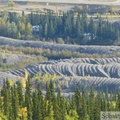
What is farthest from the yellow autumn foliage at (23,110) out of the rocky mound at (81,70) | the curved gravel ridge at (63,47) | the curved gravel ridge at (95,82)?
the curved gravel ridge at (63,47)

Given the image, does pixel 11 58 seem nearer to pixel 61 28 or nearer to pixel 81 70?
pixel 81 70

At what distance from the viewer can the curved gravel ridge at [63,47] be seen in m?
85.6

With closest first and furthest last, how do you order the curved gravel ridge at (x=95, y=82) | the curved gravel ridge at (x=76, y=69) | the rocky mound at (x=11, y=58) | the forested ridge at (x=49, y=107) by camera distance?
the forested ridge at (x=49, y=107)
the curved gravel ridge at (x=95, y=82)
the curved gravel ridge at (x=76, y=69)
the rocky mound at (x=11, y=58)

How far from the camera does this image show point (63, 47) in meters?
87.6

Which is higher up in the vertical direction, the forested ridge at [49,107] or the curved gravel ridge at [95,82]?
the forested ridge at [49,107]

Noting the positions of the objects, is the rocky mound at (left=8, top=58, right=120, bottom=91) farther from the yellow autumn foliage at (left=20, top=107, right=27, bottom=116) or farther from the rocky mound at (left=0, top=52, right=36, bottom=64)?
the yellow autumn foliage at (left=20, top=107, right=27, bottom=116)

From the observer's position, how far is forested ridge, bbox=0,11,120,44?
9344cm

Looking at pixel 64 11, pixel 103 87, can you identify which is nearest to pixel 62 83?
pixel 103 87

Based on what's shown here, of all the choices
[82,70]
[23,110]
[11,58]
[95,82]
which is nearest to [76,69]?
[82,70]

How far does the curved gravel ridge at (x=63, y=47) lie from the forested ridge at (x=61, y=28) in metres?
3.49

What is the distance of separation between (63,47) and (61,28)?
9.78m

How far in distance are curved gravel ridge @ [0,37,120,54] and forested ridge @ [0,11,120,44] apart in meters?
3.49

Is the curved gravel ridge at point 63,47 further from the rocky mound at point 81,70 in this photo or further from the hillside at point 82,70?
the rocky mound at point 81,70

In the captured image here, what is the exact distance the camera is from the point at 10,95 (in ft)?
176
